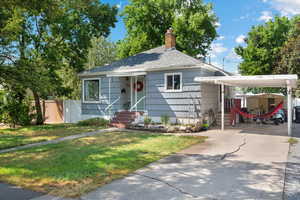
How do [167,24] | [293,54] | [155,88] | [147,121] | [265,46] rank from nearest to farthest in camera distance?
[147,121] < [155,88] < [293,54] < [265,46] < [167,24]

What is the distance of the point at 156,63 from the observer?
12836 millimetres

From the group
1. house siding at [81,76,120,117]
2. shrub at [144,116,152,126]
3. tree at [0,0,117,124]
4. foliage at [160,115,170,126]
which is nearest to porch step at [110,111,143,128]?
shrub at [144,116,152,126]

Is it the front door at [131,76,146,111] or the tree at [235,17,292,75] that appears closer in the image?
the front door at [131,76,146,111]

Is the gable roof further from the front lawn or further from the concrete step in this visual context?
the front lawn

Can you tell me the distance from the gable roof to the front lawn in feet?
15.4

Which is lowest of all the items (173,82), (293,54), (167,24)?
(173,82)

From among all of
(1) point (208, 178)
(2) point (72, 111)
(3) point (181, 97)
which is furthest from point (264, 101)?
(1) point (208, 178)

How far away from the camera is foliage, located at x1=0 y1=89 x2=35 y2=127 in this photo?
13.7 meters

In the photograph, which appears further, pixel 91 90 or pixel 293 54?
pixel 293 54

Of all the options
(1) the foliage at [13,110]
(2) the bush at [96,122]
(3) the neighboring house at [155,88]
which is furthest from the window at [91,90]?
(1) the foliage at [13,110]

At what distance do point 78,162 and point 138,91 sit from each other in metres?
8.72

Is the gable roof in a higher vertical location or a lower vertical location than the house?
higher

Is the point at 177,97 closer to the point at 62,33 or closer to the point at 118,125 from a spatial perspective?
the point at 118,125

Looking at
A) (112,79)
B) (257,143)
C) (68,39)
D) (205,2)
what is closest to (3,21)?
(68,39)
